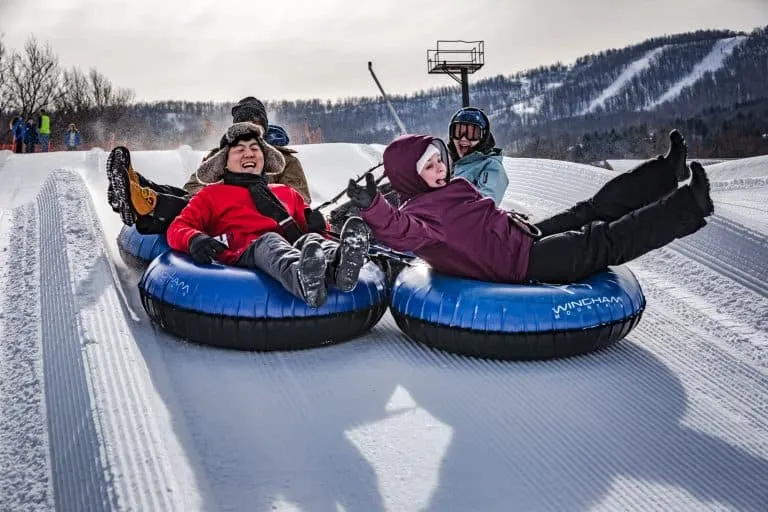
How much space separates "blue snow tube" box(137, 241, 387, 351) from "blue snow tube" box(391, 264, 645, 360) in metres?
0.29

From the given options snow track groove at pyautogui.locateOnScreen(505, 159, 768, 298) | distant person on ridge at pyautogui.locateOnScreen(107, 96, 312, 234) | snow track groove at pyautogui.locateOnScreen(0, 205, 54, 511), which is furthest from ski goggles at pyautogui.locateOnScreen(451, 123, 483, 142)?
snow track groove at pyautogui.locateOnScreen(0, 205, 54, 511)

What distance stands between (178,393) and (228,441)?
1.42 feet

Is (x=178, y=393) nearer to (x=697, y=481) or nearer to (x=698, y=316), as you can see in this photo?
(x=697, y=481)

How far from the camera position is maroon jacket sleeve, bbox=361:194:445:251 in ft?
8.57

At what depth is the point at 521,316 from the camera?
8.80 feet

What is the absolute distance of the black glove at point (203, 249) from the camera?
120 inches

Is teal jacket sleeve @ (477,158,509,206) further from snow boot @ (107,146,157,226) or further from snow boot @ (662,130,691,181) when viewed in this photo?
snow boot @ (107,146,157,226)

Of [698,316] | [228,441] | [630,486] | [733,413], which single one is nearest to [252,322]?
[228,441]

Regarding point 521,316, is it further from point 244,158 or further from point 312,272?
point 244,158

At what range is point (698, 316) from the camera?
344 cm

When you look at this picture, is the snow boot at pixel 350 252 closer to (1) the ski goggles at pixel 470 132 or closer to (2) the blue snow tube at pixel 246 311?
(2) the blue snow tube at pixel 246 311

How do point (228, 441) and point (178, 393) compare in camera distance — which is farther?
point (178, 393)

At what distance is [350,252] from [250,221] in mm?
936

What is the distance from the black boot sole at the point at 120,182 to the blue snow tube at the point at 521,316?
6.17 ft
